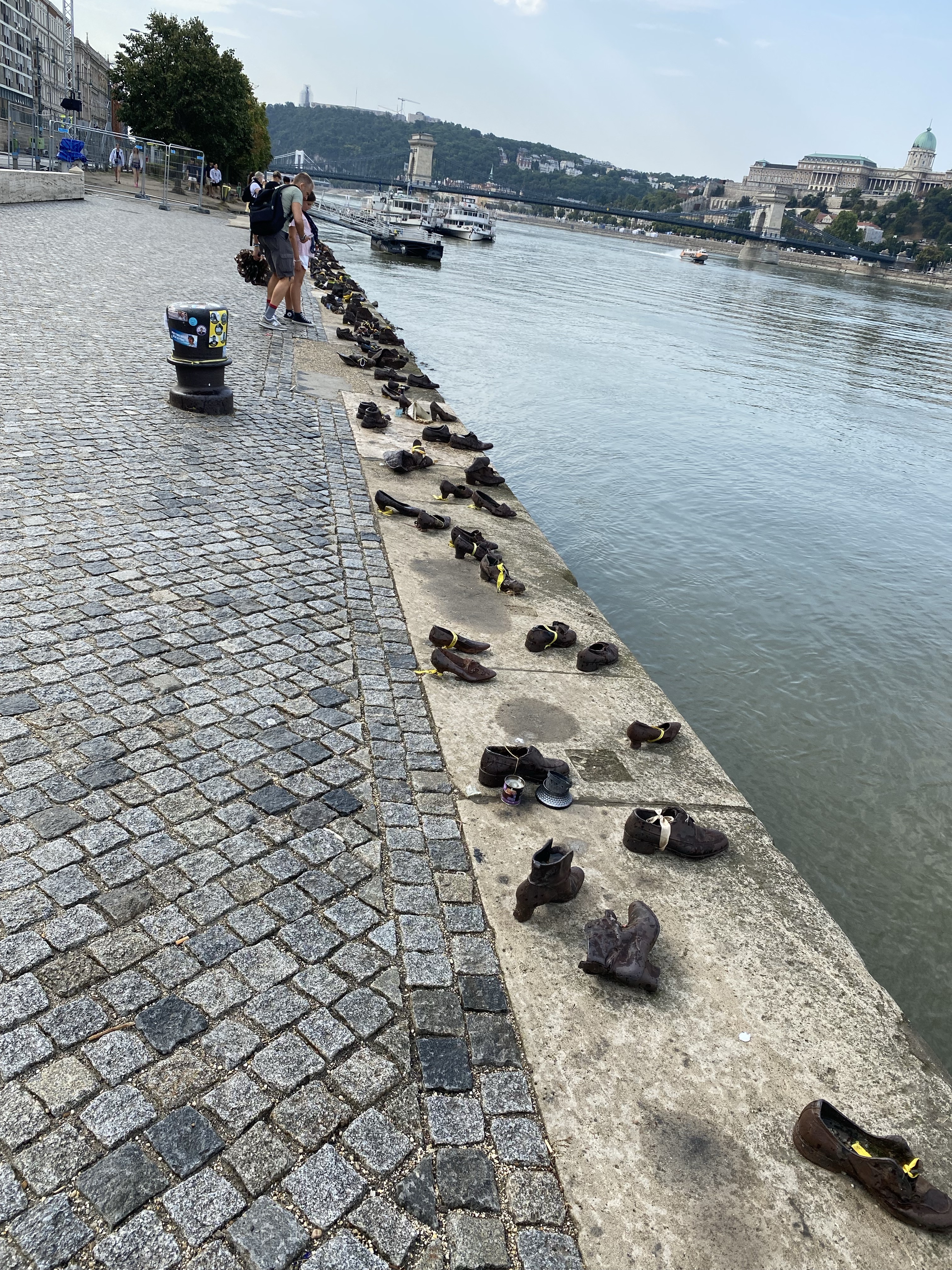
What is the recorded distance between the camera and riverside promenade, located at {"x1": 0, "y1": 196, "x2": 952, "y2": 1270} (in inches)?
93.2

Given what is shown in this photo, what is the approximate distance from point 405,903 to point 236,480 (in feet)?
16.9

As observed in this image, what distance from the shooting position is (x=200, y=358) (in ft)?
29.1

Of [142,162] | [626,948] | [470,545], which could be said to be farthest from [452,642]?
[142,162]

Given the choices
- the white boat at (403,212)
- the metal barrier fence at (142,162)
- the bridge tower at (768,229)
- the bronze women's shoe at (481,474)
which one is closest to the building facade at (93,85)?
the white boat at (403,212)

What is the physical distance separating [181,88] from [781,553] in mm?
55857

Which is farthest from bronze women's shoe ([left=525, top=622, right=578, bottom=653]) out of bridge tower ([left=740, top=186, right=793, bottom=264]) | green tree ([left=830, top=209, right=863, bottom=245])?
green tree ([left=830, top=209, right=863, bottom=245])

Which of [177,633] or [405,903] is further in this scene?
[177,633]

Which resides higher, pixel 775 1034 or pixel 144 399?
pixel 144 399

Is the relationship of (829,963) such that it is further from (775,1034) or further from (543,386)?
(543,386)

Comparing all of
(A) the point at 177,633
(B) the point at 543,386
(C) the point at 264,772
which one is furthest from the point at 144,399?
(B) the point at 543,386

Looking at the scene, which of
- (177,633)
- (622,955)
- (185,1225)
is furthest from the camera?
(177,633)

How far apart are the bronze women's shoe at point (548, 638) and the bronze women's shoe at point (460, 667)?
620 millimetres

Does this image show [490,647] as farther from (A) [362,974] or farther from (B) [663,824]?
(A) [362,974]

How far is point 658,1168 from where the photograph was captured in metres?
2.60
